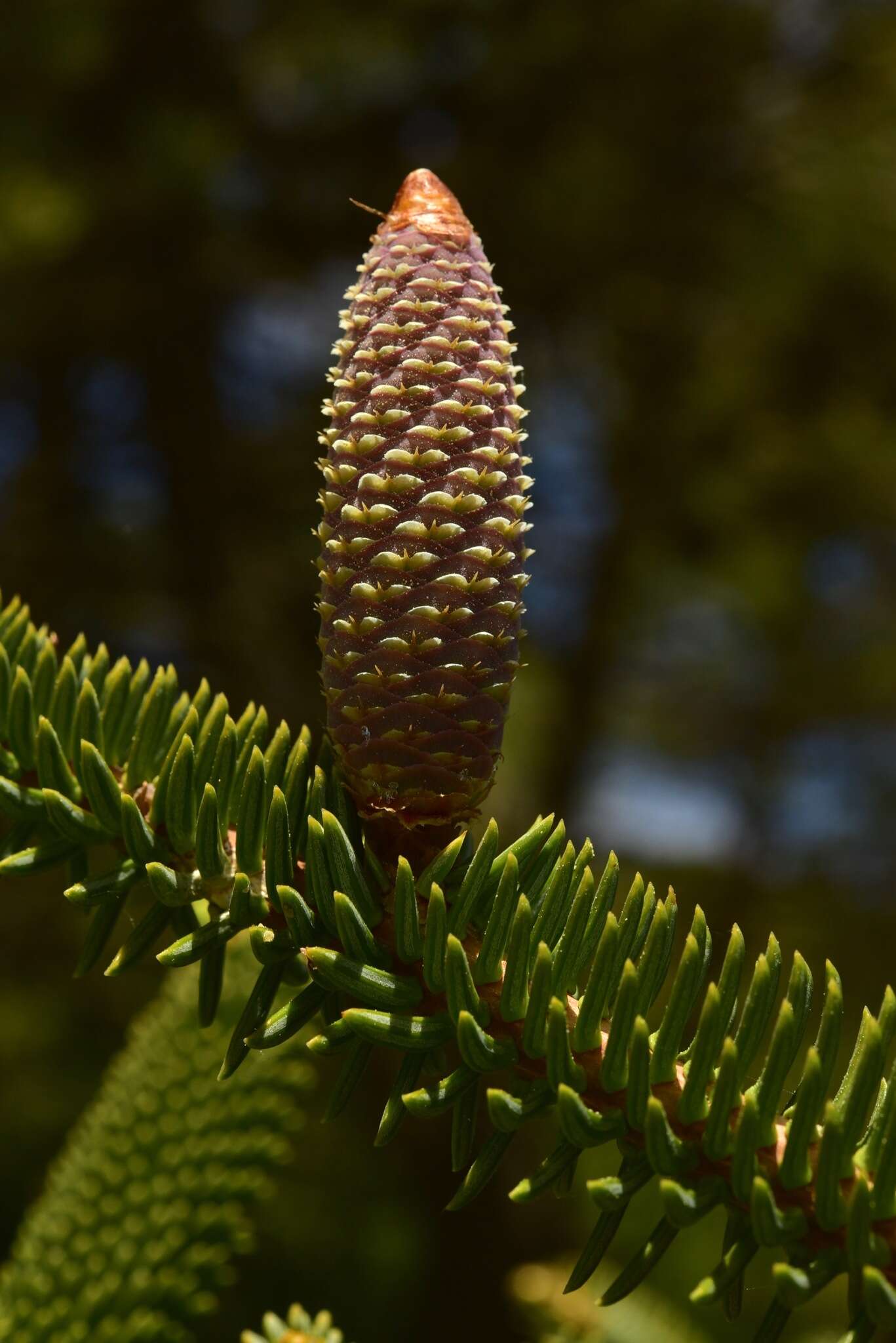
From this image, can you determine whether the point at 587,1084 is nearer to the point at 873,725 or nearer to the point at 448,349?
the point at 448,349

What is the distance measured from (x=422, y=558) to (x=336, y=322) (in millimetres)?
2354

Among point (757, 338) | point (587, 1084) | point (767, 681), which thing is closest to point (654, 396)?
point (757, 338)

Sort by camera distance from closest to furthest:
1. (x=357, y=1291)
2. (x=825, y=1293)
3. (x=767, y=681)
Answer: (x=825, y=1293)
(x=357, y=1291)
(x=767, y=681)

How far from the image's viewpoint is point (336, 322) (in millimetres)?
2668

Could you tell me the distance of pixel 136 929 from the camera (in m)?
0.46

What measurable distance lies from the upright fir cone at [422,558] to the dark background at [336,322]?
1.87m

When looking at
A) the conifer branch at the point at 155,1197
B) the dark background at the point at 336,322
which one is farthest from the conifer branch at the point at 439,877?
the dark background at the point at 336,322

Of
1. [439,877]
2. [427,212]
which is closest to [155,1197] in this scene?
[439,877]

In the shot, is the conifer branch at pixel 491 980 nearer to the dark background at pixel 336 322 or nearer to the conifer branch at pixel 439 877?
Result: the conifer branch at pixel 439 877

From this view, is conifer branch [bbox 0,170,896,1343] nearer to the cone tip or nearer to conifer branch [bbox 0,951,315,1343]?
the cone tip

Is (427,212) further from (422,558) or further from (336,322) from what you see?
(336,322)

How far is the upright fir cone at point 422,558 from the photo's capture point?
18.2 inches

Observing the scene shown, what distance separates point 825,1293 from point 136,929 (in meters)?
1.85

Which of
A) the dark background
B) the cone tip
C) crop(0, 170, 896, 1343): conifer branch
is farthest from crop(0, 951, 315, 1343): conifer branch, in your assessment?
the dark background
